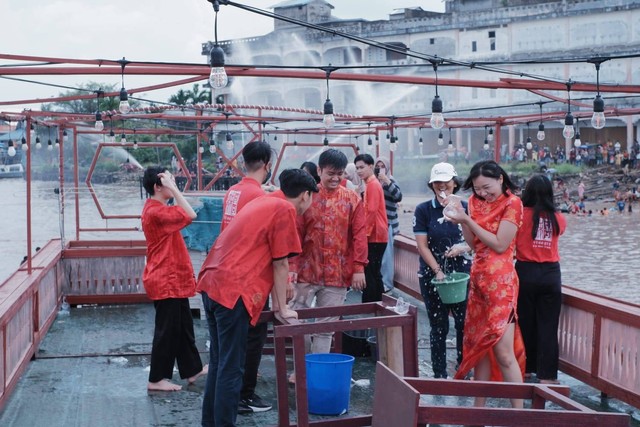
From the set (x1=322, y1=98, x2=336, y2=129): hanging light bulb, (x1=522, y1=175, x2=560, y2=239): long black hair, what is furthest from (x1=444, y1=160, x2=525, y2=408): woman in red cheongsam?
(x1=322, y1=98, x2=336, y2=129): hanging light bulb

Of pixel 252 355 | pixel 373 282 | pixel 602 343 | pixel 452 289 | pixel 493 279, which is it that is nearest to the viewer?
pixel 493 279

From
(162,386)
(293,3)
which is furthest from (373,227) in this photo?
(293,3)

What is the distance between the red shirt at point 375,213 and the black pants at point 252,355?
112 inches

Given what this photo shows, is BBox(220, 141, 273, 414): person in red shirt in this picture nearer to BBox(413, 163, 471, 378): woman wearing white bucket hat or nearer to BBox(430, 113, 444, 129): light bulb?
BBox(413, 163, 471, 378): woman wearing white bucket hat

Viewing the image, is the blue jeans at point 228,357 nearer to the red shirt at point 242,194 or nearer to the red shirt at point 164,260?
the red shirt at point 242,194

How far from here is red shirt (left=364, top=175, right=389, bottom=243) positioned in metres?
8.58

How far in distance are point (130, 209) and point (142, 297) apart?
22806 mm

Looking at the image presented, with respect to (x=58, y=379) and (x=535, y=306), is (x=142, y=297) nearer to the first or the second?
(x=58, y=379)

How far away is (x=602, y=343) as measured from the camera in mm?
6203

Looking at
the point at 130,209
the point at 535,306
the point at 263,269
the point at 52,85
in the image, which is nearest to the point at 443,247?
the point at 535,306

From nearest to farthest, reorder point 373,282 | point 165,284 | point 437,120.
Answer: point 165,284 → point 373,282 → point 437,120

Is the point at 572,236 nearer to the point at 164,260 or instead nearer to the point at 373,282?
the point at 373,282

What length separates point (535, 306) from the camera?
6297mm

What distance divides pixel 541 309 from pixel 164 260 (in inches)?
111
